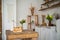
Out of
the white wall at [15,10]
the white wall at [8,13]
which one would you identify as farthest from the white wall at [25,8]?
the white wall at [8,13]

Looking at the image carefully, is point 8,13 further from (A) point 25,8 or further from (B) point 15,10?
(A) point 25,8

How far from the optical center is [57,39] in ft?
14.7

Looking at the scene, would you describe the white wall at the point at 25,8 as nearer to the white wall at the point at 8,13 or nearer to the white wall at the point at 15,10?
the white wall at the point at 15,10

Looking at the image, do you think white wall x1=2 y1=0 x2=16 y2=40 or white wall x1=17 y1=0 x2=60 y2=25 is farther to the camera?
white wall x1=17 y1=0 x2=60 y2=25

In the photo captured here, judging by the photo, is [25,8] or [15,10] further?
[25,8]

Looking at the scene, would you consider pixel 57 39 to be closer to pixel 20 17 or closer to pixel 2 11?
pixel 20 17

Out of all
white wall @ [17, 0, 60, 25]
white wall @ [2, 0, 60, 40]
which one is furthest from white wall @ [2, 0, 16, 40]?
white wall @ [17, 0, 60, 25]

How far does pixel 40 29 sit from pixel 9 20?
1778 millimetres

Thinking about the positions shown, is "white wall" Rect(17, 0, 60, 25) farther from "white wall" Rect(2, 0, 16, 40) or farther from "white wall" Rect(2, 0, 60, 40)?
"white wall" Rect(2, 0, 16, 40)

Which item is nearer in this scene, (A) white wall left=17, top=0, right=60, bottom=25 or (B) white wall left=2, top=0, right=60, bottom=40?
(B) white wall left=2, top=0, right=60, bottom=40

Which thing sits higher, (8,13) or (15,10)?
(15,10)

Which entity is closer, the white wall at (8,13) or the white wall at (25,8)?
the white wall at (8,13)

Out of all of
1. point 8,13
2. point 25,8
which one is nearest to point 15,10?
point 8,13

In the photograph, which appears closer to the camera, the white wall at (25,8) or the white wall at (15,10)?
the white wall at (15,10)
